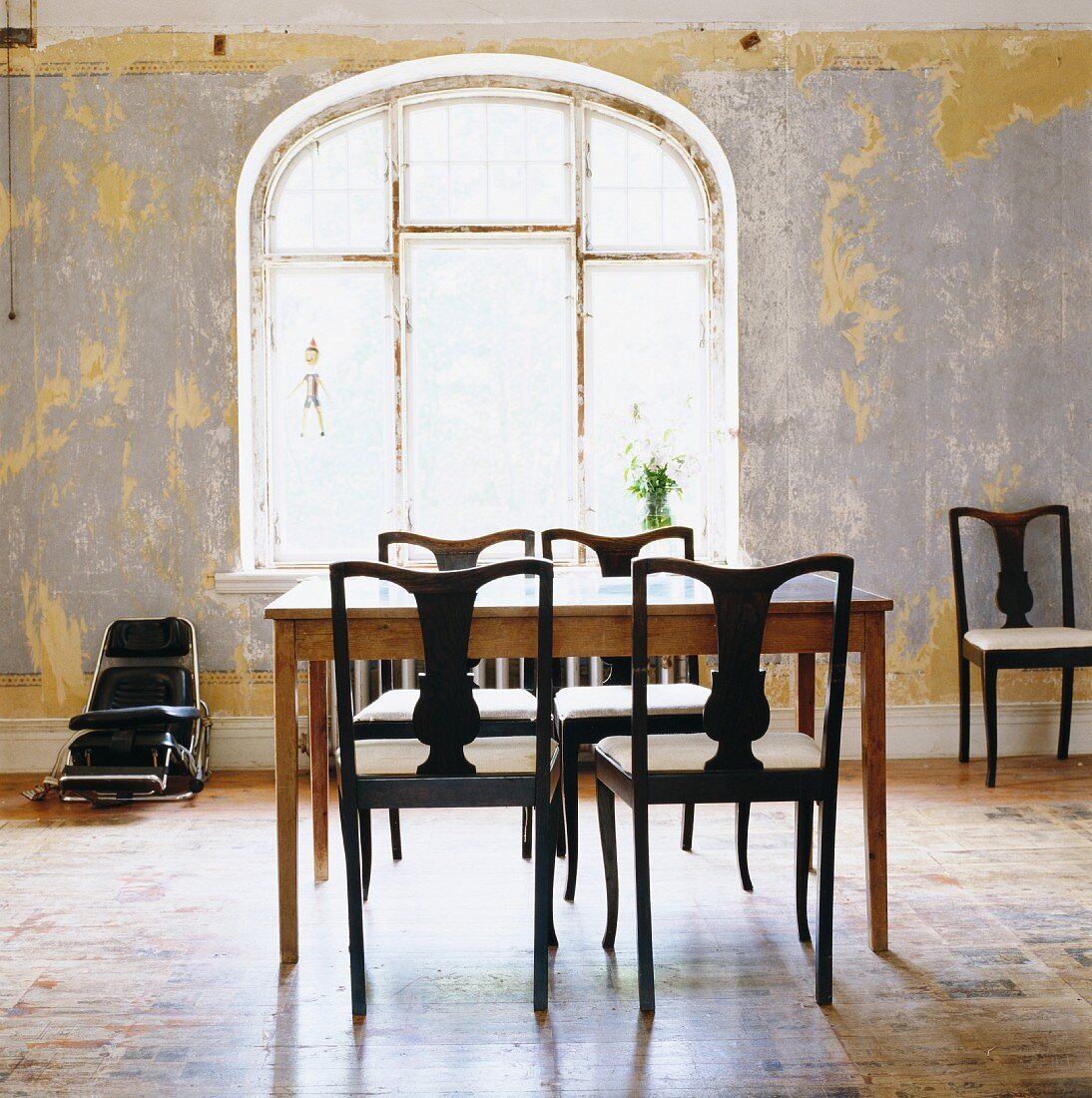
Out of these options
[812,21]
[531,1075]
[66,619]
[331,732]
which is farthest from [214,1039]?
[812,21]

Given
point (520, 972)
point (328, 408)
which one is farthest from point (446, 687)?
point (328, 408)

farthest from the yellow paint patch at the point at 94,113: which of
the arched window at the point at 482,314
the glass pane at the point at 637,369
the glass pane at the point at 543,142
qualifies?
the glass pane at the point at 637,369

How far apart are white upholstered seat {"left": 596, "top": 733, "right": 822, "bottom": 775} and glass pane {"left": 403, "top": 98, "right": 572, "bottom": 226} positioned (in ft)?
10.2

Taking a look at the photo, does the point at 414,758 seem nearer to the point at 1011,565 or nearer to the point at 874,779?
the point at 874,779

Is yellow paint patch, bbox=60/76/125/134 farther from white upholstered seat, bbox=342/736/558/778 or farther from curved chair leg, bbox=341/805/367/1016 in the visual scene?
curved chair leg, bbox=341/805/367/1016

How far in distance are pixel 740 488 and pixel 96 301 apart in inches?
114

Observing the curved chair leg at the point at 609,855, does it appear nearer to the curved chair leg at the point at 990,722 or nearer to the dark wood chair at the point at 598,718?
the dark wood chair at the point at 598,718

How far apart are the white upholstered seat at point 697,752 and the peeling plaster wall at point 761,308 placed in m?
2.29

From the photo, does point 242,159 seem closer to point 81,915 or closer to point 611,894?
point 81,915

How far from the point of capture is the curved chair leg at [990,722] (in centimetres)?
446

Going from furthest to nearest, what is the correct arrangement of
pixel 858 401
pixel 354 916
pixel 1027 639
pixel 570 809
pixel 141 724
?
pixel 858 401
pixel 1027 639
pixel 141 724
pixel 570 809
pixel 354 916

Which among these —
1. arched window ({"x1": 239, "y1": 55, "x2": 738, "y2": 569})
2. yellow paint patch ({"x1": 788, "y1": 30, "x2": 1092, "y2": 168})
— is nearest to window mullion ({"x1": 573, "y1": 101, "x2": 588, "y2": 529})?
arched window ({"x1": 239, "y1": 55, "x2": 738, "y2": 569})

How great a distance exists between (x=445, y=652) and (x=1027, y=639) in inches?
116

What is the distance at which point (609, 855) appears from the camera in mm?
2896
